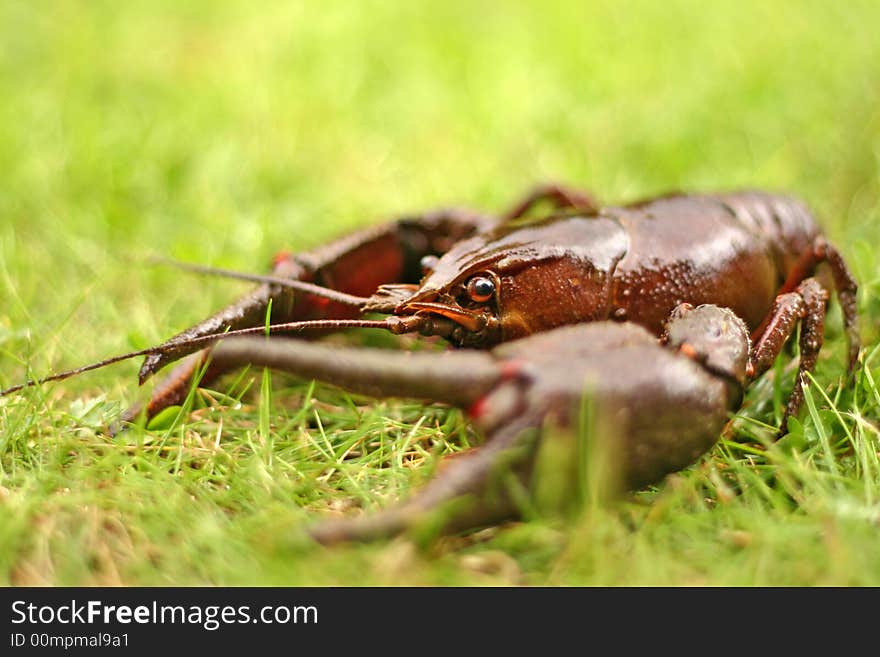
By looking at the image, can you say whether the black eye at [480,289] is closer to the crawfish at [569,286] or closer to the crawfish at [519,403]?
the crawfish at [569,286]

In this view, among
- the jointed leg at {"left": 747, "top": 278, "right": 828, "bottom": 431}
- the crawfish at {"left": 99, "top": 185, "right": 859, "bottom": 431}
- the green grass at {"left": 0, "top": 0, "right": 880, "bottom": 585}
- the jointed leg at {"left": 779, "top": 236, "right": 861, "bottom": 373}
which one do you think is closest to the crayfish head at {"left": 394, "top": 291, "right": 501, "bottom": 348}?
the crawfish at {"left": 99, "top": 185, "right": 859, "bottom": 431}

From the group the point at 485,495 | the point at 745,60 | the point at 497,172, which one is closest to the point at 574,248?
the point at 485,495

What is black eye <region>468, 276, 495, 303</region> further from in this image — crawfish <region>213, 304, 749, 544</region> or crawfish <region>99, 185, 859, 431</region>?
crawfish <region>213, 304, 749, 544</region>

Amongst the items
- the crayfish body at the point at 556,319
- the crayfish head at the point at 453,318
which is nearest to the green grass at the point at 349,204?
the crayfish body at the point at 556,319

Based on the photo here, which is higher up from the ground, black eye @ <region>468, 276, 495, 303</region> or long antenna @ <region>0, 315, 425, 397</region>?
black eye @ <region>468, 276, 495, 303</region>

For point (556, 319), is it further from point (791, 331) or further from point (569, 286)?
point (791, 331)
